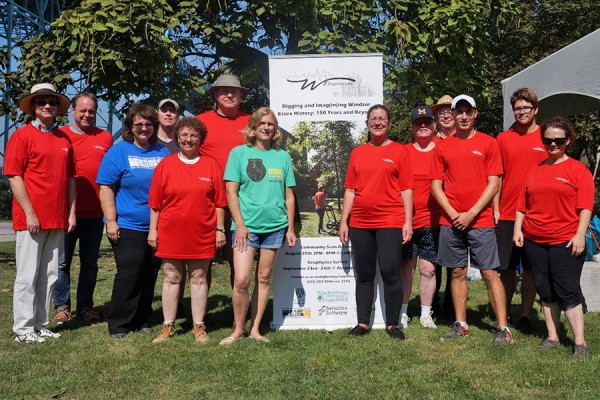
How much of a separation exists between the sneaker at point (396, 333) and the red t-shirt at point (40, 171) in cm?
296

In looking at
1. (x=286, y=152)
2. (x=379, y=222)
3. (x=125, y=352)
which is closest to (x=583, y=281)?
(x=379, y=222)

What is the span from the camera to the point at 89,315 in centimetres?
589

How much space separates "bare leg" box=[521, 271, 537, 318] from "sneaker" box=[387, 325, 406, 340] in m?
1.24

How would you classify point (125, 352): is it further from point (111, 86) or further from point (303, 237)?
point (111, 86)

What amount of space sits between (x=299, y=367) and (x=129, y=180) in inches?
85.5

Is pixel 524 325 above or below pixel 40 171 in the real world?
below

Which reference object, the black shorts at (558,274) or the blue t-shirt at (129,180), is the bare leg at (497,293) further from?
the blue t-shirt at (129,180)

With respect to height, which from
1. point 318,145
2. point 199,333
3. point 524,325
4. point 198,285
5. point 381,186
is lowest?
point 524,325

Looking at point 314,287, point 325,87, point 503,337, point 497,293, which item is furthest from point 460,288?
point 325,87

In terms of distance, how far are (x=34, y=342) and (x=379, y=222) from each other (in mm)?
3052

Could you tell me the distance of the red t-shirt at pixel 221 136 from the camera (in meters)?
5.29

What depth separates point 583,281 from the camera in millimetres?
6379

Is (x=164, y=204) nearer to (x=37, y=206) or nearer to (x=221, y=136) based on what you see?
(x=221, y=136)

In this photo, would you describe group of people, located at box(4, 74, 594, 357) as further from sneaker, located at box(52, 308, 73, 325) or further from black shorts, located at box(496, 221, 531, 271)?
sneaker, located at box(52, 308, 73, 325)
